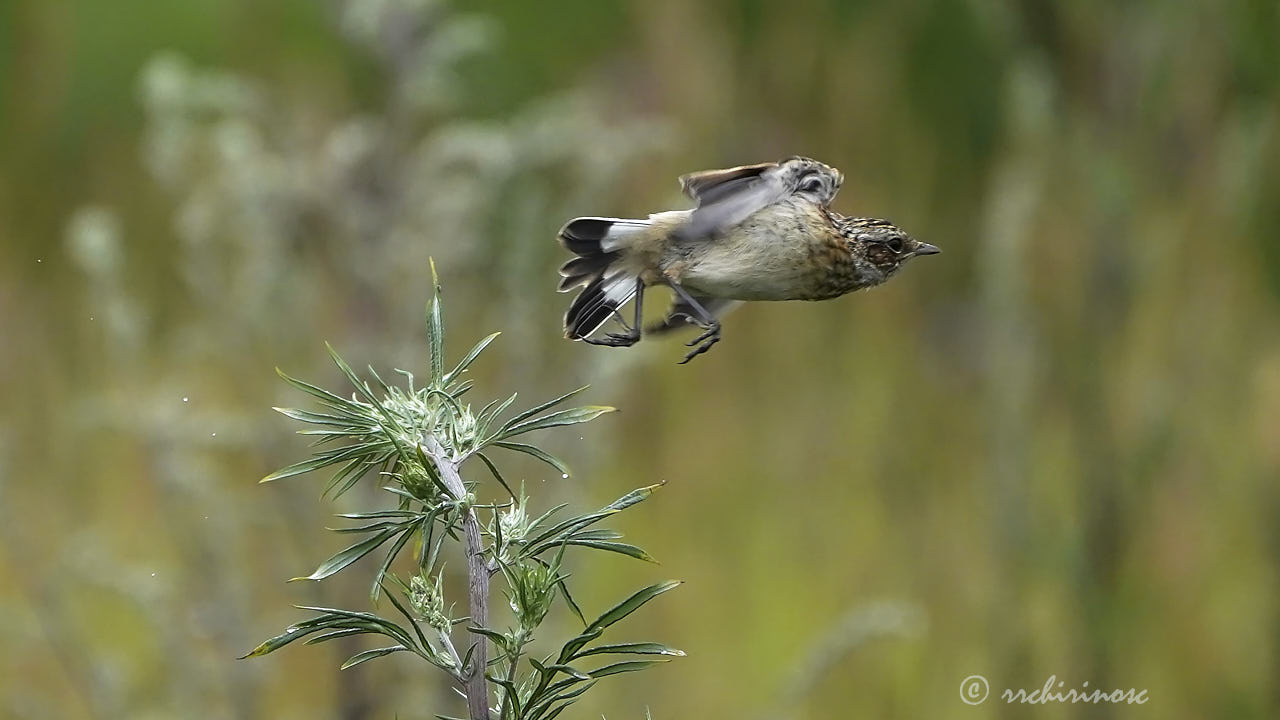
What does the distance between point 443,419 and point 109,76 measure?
13.4ft

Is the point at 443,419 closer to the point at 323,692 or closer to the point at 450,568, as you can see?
the point at 450,568

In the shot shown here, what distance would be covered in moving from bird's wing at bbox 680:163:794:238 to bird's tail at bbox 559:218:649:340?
0.16 m

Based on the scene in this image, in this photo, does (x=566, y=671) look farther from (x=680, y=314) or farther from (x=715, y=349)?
(x=715, y=349)

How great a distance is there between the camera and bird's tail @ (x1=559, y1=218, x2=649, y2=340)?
6.31 ft

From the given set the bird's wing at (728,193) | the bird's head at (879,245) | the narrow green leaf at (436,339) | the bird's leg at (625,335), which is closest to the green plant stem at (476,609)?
the narrow green leaf at (436,339)

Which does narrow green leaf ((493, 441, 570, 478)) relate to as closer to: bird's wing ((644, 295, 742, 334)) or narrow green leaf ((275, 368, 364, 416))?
narrow green leaf ((275, 368, 364, 416))

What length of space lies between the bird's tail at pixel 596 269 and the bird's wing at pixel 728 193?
0.16 meters

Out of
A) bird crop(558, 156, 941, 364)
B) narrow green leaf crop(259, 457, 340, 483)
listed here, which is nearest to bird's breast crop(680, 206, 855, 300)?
bird crop(558, 156, 941, 364)

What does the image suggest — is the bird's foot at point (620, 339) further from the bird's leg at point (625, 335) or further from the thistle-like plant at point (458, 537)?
the thistle-like plant at point (458, 537)

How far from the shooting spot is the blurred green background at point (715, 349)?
10.6ft

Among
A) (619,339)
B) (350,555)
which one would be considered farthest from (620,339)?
(350,555)

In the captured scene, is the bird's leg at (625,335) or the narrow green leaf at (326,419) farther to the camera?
the bird's leg at (625,335)

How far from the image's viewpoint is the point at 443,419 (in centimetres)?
105

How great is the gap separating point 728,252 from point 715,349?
288 centimetres
